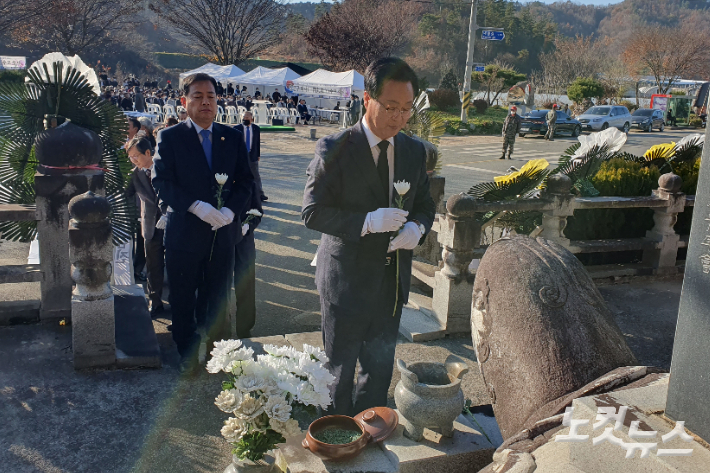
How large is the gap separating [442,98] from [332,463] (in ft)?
119

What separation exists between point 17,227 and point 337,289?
11.0 feet

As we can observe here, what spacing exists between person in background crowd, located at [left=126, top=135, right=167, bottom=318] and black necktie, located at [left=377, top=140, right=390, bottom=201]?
2.95 m

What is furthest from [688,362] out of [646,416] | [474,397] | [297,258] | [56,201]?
[297,258]

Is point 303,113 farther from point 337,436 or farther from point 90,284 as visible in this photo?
point 337,436

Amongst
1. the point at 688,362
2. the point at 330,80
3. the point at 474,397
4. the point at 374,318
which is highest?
the point at 330,80

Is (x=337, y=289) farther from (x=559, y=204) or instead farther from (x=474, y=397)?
(x=559, y=204)

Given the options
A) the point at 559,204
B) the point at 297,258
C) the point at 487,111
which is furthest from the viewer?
the point at 487,111

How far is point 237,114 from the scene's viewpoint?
26609 millimetres

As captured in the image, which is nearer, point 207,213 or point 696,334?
point 696,334

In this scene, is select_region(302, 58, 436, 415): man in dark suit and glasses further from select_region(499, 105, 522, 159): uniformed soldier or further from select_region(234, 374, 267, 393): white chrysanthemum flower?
select_region(499, 105, 522, 159): uniformed soldier

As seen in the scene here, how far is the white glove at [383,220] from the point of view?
2.93 meters

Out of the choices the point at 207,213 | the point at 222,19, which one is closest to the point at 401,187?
the point at 207,213

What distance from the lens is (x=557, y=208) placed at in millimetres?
5621

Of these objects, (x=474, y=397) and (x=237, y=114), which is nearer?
(x=474, y=397)
